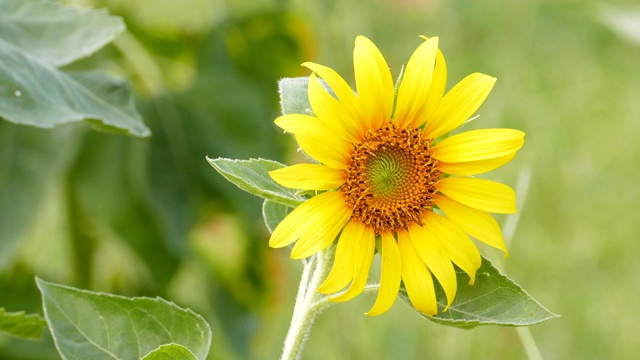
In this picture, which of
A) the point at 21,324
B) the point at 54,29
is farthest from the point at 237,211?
the point at 21,324

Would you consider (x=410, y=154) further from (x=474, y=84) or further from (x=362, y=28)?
(x=362, y=28)

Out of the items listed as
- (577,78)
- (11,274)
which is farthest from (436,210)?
(577,78)

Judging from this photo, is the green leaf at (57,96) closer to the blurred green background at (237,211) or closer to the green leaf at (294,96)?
the green leaf at (294,96)

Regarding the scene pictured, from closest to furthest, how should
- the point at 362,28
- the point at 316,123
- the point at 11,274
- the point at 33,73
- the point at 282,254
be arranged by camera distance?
the point at 316,123 < the point at 33,73 < the point at 11,274 < the point at 282,254 < the point at 362,28

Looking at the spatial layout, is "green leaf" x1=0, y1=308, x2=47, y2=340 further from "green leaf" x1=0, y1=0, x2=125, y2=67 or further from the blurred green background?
the blurred green background

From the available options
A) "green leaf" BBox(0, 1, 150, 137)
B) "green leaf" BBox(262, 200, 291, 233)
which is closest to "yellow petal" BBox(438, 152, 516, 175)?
"green leaf" BBox(262, 200, 291, 233)

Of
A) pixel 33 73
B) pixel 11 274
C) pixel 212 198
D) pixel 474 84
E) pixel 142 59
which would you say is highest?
pixel 474 84

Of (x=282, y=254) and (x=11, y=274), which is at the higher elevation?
(x=11, y=274)
